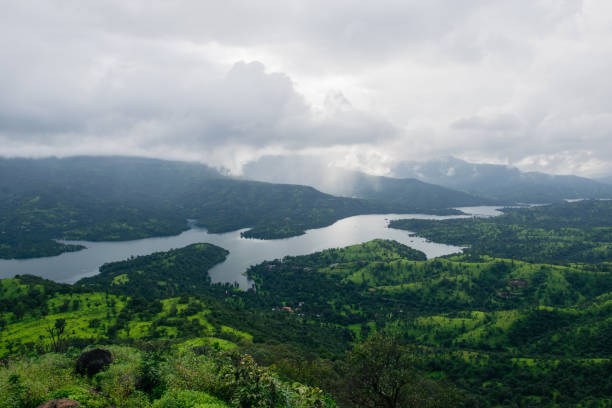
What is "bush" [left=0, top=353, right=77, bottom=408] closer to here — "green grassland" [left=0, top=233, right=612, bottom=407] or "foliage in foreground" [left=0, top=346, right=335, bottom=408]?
"foliage in foreground" [left=0, top=346, right=335, bottom=408]

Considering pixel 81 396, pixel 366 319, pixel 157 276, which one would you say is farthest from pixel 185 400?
pixel 157 276

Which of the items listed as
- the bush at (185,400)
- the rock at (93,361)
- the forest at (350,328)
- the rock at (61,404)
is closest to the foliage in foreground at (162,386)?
the bush at (185,400)

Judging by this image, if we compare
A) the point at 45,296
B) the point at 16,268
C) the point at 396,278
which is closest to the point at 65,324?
the point at 45,296

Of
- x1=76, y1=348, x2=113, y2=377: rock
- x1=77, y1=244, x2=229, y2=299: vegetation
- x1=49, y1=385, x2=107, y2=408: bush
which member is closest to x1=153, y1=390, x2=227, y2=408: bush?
x1=49, y1=385, x2=107, y2=408: bush

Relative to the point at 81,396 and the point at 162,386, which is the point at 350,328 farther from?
the point at 81,396

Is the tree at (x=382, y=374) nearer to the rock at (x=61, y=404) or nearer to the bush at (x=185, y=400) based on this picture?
the bush at (x=185, y=400)
